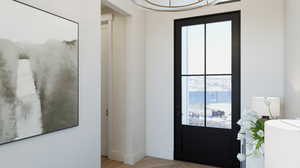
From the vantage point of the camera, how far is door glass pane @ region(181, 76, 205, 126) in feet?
9.89

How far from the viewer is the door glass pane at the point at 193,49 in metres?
3.02

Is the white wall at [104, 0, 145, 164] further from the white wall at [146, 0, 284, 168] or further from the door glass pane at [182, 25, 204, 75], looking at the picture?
the door glass pane at [182, 25, 204, 75]

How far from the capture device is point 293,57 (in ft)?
6.72

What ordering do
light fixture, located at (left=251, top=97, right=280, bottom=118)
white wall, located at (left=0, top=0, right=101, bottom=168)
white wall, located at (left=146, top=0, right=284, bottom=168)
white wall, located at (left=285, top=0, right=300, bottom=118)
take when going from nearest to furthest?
white wall, located at (left=0, top=0, right=101, bottom=168) → white wall, located at (left=285, top=0, right=300, bottom=118) → light fixture, located at (left=251, top=97, right=280, bottom=118) → white wall, located at (left=146, top=0, right=284, bottom=168)

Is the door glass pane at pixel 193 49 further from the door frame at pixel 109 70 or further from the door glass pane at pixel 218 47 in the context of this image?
the door frame at pixel 109 70

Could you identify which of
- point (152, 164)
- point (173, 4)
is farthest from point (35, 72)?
point (152, 164)

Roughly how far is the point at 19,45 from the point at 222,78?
2.56 meters

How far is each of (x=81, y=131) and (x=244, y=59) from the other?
2375 millimetres

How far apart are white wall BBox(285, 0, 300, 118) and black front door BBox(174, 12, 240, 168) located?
62cm

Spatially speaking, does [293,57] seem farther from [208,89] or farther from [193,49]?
[193,49]

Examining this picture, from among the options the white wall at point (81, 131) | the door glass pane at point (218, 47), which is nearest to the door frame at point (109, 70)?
the white wall at point (81, 131)

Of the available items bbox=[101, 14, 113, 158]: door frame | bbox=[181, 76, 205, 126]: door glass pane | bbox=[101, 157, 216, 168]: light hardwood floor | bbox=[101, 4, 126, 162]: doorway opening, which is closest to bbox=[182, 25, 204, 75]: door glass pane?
bbox=[181, 76, 205, 126]: door glass pane

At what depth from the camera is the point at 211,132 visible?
2.94 m

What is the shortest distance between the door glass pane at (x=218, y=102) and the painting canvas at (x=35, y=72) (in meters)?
1.99
